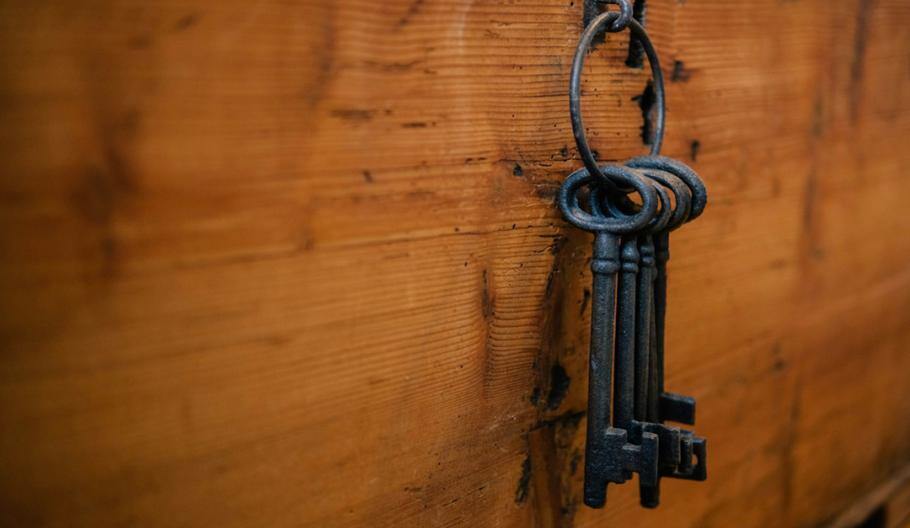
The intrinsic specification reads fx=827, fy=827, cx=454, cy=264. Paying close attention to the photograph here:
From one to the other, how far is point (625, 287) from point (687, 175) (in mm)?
101

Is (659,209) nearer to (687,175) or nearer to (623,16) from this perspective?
(687,175)

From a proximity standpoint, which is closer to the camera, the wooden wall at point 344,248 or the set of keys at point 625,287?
the wooden wall at point 344,248

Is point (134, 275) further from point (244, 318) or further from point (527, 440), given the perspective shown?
point (527, 440)

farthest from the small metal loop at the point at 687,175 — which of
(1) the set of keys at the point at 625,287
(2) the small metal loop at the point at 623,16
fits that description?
(2) the small metal loop at the point at 623,16

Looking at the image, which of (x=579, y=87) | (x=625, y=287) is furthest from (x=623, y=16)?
(x=625, y=287)

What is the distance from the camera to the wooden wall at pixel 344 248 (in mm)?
427

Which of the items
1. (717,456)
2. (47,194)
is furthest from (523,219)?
(717,456)

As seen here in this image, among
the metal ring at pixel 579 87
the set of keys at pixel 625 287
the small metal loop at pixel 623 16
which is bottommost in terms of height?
the set of keys at pixel 625 287

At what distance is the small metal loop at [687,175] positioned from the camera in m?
0.64

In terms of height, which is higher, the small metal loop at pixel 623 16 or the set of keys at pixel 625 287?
the small metal loop at pixel 623 16

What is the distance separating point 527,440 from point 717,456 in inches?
13.8

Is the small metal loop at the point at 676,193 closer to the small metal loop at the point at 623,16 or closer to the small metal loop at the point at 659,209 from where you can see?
the small metal loop at the point at 659,209

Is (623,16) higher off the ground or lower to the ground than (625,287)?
higher

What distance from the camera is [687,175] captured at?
64 cm
